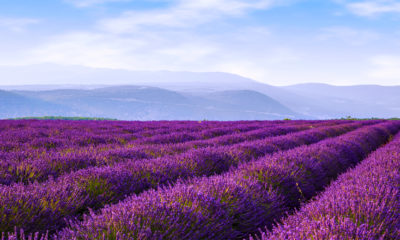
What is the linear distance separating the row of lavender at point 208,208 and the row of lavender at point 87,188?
0.27 m

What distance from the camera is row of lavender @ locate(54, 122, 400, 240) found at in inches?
77.7

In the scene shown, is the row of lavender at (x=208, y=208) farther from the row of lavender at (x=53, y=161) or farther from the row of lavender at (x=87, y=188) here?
the row of lavender at (x=53, y=161)

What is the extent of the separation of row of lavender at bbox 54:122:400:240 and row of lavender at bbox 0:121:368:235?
0.27 metres

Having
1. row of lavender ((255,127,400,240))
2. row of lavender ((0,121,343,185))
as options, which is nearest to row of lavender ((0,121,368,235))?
row of lavender ((0,121,343,185))

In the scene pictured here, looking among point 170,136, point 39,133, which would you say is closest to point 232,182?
point 170,136

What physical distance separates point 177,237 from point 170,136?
21.6ft

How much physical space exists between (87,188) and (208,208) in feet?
4.59

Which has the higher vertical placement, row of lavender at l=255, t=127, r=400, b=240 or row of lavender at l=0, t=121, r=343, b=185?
row of lavender at l=255, t=127, r=400, b=240

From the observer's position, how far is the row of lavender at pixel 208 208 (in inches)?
77.7

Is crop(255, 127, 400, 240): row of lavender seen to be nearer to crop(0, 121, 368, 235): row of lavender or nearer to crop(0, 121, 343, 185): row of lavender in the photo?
crop(0, 121, 368, 235): row of lavender

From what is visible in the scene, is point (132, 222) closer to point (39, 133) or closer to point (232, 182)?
point (232, 182)

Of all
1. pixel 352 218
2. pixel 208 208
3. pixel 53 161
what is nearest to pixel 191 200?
pixel 208 208

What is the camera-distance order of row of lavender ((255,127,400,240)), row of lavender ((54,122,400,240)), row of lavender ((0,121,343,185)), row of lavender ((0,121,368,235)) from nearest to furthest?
row of lavender ((255,127,400,240)), row of lavender ((54,122,400,240)), row of lavender ((0,121,368,235)), row of lavender ((0,121,343,185))

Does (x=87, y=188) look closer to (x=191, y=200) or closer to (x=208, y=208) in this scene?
(x=191, y=200)
